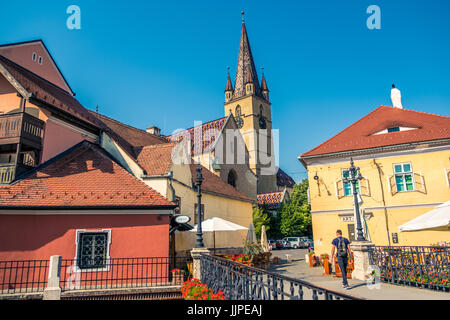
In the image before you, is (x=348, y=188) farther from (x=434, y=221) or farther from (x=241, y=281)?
(x=241, y=281)

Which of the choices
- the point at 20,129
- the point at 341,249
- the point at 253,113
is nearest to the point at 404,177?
the point at 341,249

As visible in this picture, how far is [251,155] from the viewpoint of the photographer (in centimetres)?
5466

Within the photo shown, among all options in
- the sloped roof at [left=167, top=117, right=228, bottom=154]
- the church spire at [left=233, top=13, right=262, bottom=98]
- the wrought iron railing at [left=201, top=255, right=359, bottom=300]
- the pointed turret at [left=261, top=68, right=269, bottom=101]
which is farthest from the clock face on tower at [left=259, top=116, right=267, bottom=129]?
the wrought iron railing at [left=201, top=255, right=359, bottom=300]

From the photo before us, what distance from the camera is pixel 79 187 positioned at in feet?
43.1

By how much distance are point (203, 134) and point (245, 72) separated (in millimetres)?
23521

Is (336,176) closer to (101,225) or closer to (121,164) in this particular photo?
(121,164)

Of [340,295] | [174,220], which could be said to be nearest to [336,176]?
[174,220]

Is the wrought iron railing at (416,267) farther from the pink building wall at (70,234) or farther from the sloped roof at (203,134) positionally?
the sloped roof at (203,134)

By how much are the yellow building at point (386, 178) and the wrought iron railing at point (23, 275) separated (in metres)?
15.2

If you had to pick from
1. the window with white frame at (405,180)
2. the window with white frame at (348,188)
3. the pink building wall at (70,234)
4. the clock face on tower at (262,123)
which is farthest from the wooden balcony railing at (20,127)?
the clock face on tower at (262,123)

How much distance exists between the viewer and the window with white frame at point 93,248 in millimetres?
12102

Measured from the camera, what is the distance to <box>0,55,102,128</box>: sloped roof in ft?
45.9

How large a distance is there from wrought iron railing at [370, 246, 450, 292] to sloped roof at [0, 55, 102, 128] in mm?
15233
